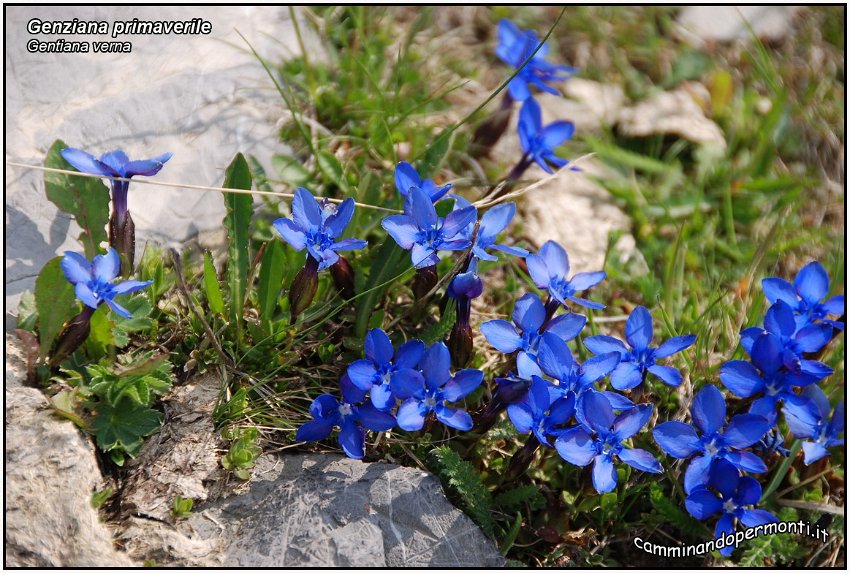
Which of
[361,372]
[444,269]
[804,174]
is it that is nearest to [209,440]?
[361,372]

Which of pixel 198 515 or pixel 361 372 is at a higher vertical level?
pixel 361 372

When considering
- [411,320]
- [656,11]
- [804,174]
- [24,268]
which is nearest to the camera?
[24,268]

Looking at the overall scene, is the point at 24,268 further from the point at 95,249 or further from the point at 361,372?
the point at 361,372

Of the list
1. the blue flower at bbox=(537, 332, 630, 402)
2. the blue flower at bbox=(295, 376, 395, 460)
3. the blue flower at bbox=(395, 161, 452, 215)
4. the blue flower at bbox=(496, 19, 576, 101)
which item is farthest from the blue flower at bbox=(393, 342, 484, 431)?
the blue flower at bbox=(496, 19, 576, 101)

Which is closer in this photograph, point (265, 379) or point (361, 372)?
point (361, 372)

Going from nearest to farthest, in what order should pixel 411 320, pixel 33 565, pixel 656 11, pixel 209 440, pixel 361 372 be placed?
pixel 33 565 → pixel 361 372 → pixel 209 440 → pixel 411 320 → pixel 656 11

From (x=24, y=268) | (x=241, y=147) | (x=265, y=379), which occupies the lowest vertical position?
(x=265, y=379)

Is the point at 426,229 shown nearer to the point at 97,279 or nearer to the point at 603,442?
the point at 603,442
